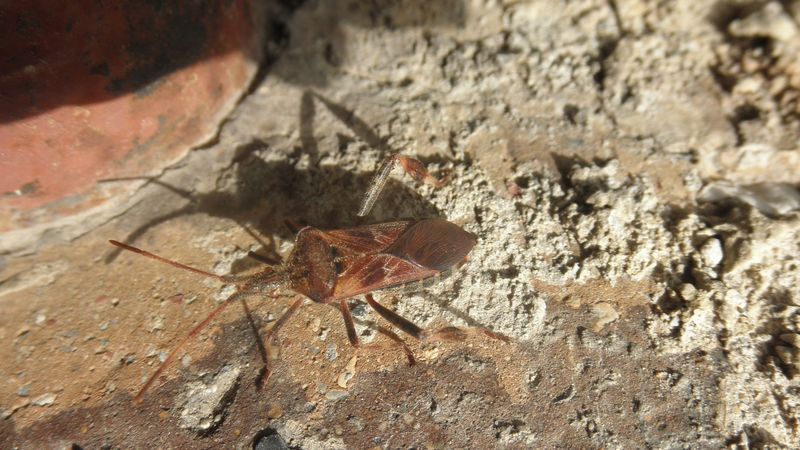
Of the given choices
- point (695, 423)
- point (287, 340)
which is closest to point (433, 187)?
point (287, 340)

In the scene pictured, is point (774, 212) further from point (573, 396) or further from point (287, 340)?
point (287, 340)

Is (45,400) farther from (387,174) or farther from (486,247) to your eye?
(486,247)

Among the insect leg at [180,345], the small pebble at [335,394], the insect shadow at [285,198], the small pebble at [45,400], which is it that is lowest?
the small pebble at [335,394]

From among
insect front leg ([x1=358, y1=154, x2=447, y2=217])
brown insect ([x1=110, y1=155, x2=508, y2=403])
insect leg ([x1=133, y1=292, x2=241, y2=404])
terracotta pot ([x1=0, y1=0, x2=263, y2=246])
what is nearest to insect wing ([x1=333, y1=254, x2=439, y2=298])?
brown insect ([x1=110, y1=155, x2=508, y2=403])

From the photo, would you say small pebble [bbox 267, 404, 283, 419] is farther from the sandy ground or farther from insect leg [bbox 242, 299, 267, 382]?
insect leg [bbox 242, 299, 267, 382]

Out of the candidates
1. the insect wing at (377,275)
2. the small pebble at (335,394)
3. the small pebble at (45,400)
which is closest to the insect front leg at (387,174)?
the insect wing at (377,275)

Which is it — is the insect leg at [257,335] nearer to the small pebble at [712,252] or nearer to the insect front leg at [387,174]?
the insect front leg at [387,174]

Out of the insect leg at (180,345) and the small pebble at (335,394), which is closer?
the insect leg at (180,345)

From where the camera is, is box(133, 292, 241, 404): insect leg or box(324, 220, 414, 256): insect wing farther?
box(324, 220, 414, 256): insect wing
